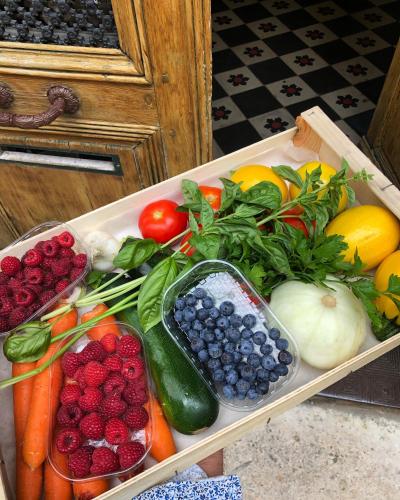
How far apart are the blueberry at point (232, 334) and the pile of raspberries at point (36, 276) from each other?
13.0 inches

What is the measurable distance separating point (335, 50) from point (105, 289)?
2.15m

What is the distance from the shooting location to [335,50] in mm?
2326

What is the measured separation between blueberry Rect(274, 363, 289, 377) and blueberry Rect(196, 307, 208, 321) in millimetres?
142

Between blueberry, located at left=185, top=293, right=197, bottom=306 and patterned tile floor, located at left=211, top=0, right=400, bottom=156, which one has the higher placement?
blueberry, located at left=185, top=293, right=197, bottom=306

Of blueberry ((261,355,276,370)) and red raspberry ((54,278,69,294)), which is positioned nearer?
blueberry ((261,355,276,370))

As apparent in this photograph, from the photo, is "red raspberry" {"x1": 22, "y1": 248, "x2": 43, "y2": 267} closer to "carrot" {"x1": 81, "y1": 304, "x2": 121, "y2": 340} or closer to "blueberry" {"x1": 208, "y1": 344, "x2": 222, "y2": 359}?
"carrot" {"x1": 81, "y1": 304, "x2": 121, "y2": 340}

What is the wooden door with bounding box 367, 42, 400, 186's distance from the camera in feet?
5.10

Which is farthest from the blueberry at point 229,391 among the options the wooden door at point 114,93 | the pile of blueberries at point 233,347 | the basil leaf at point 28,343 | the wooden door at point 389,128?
the wooden door at point 389,128

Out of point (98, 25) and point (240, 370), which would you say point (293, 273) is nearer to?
point (240, 370)

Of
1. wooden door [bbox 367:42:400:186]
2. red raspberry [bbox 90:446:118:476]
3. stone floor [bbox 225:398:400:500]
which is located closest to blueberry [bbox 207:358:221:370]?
red raspberry [bbox 90:446:118:476]

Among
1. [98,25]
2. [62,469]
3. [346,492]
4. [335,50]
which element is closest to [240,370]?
[62,469]

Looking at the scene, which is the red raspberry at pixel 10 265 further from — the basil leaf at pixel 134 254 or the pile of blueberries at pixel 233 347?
the pile of blueberries at pixel 233 347

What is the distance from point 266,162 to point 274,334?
0.50 m

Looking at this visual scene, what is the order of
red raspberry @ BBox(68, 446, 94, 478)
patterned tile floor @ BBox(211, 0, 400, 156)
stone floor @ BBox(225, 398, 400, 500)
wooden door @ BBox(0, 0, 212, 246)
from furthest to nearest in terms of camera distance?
1. patterned tile floor @ BBox(211, 0, 400, 156)
2. stone floor @ BBox(225, 398, 400, 500)
3. wooden door @ BBox(0, 0, 212, 246)
4. red raspberry @ BBox(68, 446, 94, 478)
